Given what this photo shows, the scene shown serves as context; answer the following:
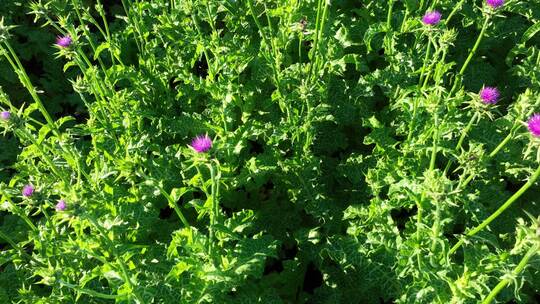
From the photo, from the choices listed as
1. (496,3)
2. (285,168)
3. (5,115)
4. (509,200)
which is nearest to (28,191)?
(5,115)

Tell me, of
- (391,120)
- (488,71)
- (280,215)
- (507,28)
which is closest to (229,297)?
(280,215)

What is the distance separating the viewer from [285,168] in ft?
9.67

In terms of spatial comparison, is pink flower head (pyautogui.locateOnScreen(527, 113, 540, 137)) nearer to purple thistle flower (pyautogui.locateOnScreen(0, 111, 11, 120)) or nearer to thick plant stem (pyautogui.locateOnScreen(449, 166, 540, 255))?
thick plant stem (pyautogui.locateOnScreen(449, 166, 540, 255))

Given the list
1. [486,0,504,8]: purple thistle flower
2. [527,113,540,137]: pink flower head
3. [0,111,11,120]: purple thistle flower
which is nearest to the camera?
[527,113,540,137]: pink flower head

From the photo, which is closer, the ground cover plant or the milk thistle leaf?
the ground cover plant

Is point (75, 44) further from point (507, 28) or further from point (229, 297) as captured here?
point (507, 28)

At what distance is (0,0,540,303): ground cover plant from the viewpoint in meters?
2.28

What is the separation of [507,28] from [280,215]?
2.05m

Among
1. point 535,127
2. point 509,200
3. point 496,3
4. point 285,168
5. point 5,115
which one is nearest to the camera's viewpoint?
point 535,127

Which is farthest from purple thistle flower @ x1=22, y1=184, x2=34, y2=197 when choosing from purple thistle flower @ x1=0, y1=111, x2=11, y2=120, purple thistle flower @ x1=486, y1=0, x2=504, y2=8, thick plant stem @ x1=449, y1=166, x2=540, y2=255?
purple thistle flower @ x1=486, y1=0, x2=504, y2=8

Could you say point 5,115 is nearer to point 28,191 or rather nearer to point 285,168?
point 28,191

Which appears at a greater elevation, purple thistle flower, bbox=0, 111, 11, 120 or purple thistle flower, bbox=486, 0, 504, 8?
purple thistle flower, bbox=486, 0, 504, 8

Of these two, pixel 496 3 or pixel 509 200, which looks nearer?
pixel 509 200

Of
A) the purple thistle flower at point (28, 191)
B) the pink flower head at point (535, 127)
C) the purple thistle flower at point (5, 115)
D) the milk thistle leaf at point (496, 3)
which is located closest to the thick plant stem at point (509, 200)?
the pink flower head at point (535, 127)
